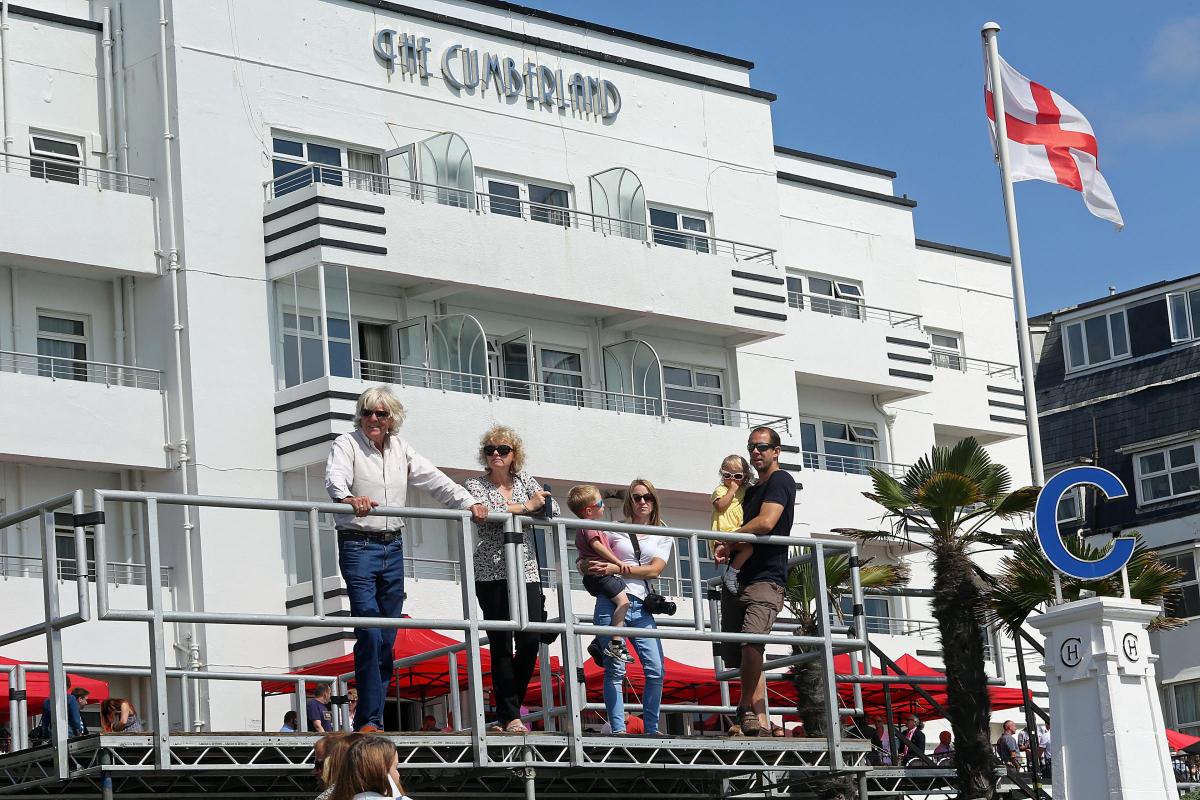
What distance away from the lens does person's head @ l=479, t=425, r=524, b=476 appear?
14.6 m

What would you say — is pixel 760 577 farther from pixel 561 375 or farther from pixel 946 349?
pixel 946 349

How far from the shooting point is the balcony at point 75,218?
33.1m

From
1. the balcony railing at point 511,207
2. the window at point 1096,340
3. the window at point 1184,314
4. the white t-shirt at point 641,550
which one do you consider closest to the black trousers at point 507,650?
the white t-shirt at point 641,550

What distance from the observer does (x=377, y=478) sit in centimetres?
1402

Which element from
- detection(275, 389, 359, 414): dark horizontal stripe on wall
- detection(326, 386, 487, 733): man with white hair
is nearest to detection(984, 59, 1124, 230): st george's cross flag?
detection(275, 389, 359, 414): dark horizontal stripe on wall

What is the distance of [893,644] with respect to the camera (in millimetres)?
43438

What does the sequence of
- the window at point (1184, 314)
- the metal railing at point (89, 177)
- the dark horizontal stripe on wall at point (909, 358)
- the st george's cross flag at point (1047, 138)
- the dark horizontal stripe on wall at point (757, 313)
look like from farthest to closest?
A: the window at point (1184, 314), the dark horizontal stripe on wall at point (909, 358), the dark horizontal stripe on wall at point (757, 313), the metal railing at point (89, 177), the st george's cross flag at point (1047, 138)

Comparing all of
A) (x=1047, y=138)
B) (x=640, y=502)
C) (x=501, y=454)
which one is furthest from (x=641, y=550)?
(x=1047, y=138)

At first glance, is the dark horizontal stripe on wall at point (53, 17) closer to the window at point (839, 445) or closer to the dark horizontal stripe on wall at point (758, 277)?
the dark horizontal stripe on wall at point (758, 277)

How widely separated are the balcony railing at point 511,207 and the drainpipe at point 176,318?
1863 millimetres

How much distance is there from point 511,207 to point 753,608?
81.7ft

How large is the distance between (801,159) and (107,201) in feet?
60.6

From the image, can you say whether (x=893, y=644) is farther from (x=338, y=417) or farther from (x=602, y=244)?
(x=338, y=417)

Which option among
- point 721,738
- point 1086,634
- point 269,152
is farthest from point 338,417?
point 721,738
